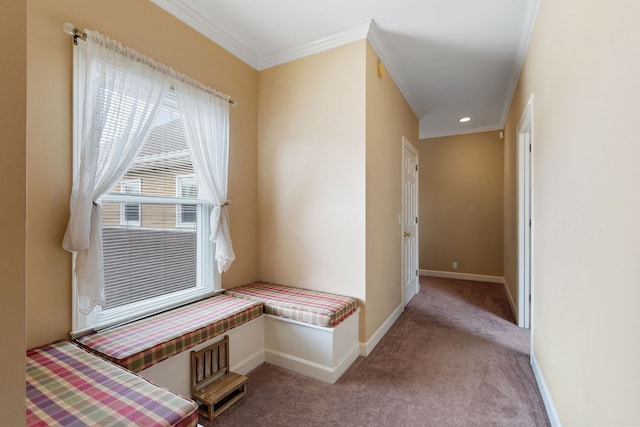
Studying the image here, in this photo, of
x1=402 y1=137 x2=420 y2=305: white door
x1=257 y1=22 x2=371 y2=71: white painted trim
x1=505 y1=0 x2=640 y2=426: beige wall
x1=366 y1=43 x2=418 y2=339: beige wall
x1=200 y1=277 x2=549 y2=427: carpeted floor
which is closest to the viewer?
x1=505 y1=0 x2=640 y2=426: beige wall

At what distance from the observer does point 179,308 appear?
2137 millimetres

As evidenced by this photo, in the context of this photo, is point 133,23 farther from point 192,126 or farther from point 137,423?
point 137,423

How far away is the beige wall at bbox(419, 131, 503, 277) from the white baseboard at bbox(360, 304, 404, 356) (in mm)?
2452

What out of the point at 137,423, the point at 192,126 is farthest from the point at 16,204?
the point at 192,126

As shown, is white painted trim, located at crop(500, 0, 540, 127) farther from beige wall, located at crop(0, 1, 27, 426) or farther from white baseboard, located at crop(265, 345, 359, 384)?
white baseboard, located at crop(265, 345, 359, 384)

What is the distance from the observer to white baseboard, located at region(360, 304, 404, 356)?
96.3 inches

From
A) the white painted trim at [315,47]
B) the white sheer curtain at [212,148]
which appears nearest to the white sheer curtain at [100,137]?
the white sheer curtain at [212,148]

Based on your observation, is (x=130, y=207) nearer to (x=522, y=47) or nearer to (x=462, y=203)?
(x=522, y=47)

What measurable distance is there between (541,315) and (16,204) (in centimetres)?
266

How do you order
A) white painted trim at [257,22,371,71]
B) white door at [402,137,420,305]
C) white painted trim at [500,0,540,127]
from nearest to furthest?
white painted trim at [500,0,540,127] < white painted trim at [257,22,371,71] < white door at [402,137,420,305]

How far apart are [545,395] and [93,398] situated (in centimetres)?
244

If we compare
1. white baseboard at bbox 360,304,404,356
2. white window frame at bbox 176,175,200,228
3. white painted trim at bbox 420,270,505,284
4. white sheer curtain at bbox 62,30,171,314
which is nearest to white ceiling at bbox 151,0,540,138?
white sheer curtain at bbox 62,30,171,314

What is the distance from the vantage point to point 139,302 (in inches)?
77.9

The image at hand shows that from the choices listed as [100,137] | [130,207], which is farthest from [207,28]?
[130,207]
